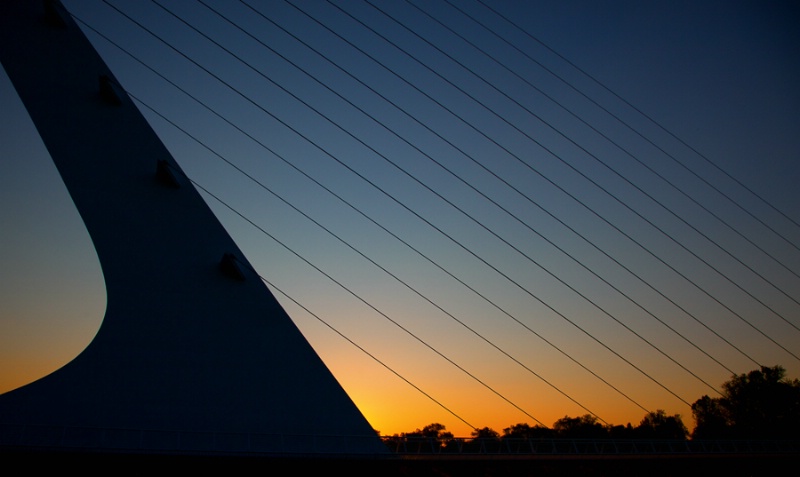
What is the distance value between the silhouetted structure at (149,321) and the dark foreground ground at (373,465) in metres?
0.32

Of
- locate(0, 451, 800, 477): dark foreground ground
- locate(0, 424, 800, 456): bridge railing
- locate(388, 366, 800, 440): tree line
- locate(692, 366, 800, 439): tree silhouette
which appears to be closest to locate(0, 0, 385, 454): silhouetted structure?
locate(0, 424, 800, 456): bridge railing

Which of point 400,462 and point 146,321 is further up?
point 146,321

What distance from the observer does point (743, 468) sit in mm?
26281

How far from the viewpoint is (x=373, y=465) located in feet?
48.9

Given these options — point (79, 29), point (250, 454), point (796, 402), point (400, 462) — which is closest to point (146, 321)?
point (250, 454)

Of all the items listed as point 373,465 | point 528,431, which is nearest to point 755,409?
point 528,431

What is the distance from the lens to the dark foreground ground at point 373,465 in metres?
11.9

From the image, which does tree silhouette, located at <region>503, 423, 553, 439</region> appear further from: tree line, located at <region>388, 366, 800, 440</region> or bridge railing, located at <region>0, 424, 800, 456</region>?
bridge railing, located at <region>0, 424, 800, 456</region>

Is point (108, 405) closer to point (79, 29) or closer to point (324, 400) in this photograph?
point (324, 400)

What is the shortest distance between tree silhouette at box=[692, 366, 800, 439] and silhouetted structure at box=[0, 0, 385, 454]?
55186 millimetres

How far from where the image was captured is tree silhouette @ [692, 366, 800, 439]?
193 feet

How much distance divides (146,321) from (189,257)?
204 centimetres

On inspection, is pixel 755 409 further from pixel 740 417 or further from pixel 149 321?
pixel 149 321

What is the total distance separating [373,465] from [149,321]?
6193 millimetres
